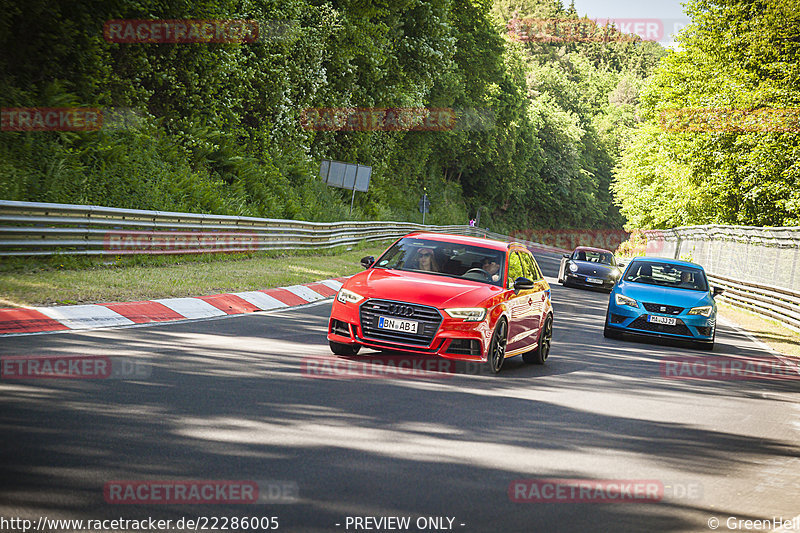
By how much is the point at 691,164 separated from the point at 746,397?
3336 centimetres

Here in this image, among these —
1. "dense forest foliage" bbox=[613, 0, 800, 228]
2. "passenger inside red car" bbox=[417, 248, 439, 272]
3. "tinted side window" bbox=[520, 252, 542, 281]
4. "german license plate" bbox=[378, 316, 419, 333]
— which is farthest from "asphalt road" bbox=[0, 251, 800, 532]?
"dense forest foliage" bbox=[613, 0, 800, 228]

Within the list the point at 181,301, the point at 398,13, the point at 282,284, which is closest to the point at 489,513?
the point at 181,301

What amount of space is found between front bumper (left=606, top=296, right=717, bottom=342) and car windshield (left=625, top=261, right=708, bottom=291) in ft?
3.62

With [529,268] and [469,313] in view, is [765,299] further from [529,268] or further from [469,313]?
[469,313]

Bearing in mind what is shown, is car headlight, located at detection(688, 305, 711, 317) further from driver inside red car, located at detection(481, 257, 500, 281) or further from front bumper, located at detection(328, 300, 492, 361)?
front bumper, located at detection(328, 300, 492, 361)

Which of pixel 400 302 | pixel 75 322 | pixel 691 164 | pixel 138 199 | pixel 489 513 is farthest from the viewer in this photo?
pixel 691 164

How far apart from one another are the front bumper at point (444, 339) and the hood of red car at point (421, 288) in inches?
8.9

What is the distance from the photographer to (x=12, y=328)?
9664 millimetres

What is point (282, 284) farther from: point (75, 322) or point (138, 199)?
point (75, 322)

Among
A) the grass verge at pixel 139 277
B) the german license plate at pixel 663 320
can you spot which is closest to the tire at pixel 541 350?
the german license plate at pixel 663 320

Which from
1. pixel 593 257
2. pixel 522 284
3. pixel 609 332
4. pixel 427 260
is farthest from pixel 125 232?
pixel 593 257

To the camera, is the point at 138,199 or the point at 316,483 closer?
the point at 316,483

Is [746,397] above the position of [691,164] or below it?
below

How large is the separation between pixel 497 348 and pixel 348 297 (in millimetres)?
1842
